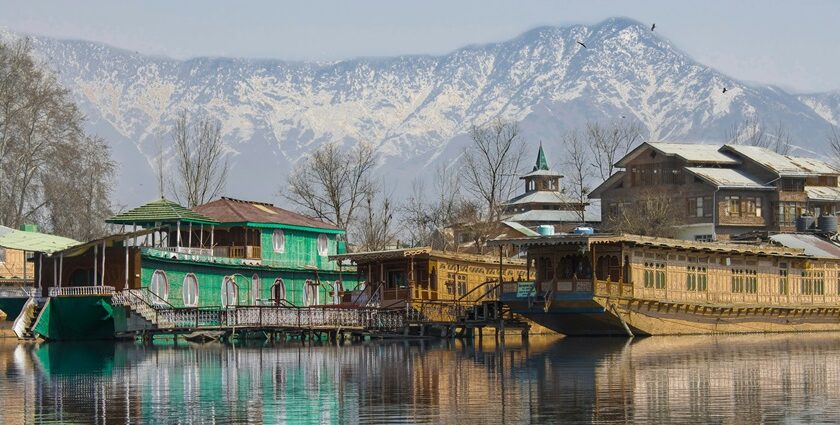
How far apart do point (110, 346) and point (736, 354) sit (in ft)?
73.3

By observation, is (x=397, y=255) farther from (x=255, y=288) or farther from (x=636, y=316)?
(x=636, y=316)

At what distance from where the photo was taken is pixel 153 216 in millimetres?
61688

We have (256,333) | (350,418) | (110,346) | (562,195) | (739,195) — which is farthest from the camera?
(562,195)

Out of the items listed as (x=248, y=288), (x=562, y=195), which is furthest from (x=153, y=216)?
(x=562, y=195)

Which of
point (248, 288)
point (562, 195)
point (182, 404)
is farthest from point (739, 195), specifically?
point (182, 404)

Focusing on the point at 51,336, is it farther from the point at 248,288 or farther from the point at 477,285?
the point at 477,285

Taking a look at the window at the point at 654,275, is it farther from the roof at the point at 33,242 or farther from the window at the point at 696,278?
the roof at the point at 33,242

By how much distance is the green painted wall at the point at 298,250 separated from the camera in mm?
67312

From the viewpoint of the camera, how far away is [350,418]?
25.1 m

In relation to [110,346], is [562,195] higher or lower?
higher

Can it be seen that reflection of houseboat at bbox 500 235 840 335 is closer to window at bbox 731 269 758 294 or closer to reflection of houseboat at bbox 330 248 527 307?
window at bbox 731 269 758 294

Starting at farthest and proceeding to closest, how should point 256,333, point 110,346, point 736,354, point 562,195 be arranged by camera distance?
point 562,195, point 256,333, point 110,346, point 736,354

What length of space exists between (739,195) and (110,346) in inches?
2140

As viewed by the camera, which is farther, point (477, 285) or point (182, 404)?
point (477, 285)
